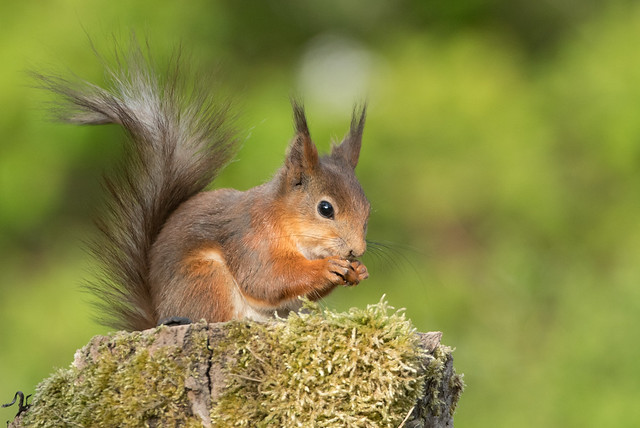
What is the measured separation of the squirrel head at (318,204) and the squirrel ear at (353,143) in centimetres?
18

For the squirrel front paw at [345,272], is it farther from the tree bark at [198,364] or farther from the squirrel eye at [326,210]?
the tree bark at [198,364]

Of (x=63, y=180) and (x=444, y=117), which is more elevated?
(x=444, y=117)

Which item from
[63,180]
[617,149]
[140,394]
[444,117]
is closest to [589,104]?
[617,149]

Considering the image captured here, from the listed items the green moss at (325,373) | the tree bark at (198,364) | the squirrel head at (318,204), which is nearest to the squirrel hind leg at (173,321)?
the tree bark at (198,364)

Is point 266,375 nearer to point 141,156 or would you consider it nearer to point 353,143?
point 141,156

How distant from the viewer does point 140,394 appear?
1.70 meters

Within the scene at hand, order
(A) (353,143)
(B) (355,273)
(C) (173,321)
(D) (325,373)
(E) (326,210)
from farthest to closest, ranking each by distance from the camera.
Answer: (A) (353,143)
(E) (326,210)
(B) (355,273)
(C) (173,321)
(D) (325,373)

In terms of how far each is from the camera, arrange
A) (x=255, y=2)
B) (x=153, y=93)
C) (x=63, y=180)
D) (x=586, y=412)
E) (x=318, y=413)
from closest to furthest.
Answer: (x=318, y=413), (x=153, y=93), (x=586, y=412), (x=63, y=180), (x=255, y=2)

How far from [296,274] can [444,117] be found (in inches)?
96.5

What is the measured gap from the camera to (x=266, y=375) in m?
1.66

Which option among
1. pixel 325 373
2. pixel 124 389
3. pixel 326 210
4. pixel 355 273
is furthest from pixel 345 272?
pixel 124 389

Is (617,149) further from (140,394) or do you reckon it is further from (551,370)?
(140,394)

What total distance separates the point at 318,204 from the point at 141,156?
1.70ft

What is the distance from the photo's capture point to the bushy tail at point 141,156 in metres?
2.41
